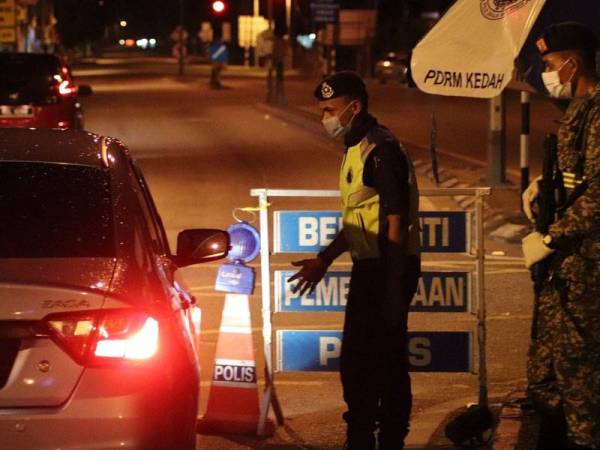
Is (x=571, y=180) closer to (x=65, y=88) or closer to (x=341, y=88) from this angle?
(x=341, y=88)

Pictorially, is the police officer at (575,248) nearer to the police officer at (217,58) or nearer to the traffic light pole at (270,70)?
the traffic light pole at (270,70)

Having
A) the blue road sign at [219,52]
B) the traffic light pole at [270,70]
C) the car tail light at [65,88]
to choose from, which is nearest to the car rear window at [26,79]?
the car tail light at [65,88]

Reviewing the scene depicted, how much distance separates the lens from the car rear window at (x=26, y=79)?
19.1 m

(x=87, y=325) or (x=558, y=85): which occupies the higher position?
(x=558, y=85)

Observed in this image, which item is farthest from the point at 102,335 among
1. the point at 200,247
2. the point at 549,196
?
the point at 549,196

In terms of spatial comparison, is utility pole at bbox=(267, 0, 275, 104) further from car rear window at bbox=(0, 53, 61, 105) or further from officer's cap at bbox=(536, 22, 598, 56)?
officer's cap at bbox=(536, 22, 598, 56)

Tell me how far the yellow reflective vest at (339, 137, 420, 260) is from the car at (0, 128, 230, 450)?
1.10 m

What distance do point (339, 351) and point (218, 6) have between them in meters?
32.9

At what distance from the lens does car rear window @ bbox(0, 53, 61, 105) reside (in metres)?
19.1

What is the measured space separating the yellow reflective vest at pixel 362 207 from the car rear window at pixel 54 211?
125 centimetres

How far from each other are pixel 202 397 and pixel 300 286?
1.80 m

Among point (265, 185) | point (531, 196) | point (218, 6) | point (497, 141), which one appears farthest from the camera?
point (218, 6)

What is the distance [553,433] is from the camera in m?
5.74

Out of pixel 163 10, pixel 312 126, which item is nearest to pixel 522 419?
pixel 312 126
